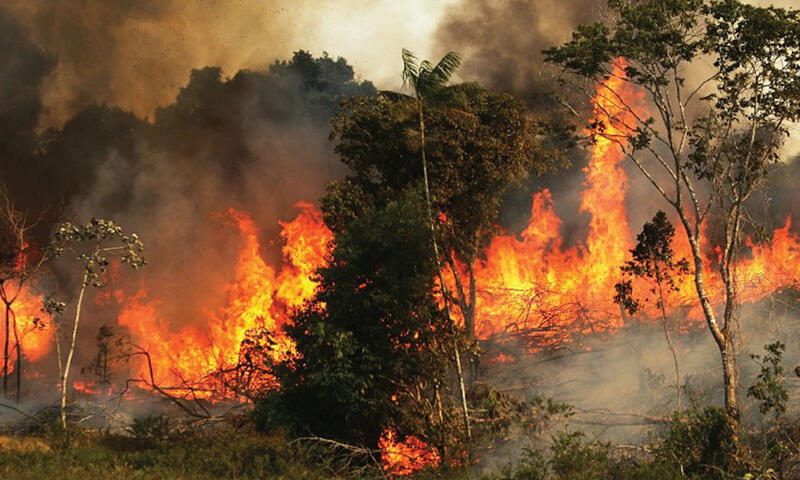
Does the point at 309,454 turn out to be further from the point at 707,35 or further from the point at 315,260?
the point at 315,260

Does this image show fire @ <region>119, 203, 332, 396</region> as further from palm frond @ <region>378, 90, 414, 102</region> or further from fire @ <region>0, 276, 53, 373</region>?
palm frond @ <region>378, 90, 414, 102</region>

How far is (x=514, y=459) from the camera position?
879 inches

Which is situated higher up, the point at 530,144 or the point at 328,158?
the point at 328,158

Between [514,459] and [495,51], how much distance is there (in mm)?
25236

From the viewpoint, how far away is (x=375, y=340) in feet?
61.3

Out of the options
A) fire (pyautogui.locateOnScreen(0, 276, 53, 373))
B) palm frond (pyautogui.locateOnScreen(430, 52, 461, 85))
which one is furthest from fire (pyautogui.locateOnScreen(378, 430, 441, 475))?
fire (pyautogui.locateOnScreen(0, 276, 53, 373))

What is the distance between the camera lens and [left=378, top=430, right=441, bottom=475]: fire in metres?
18.7

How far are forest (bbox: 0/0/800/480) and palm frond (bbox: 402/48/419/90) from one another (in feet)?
0.42

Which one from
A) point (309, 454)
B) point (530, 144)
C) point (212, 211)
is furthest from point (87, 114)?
point (309, 454)

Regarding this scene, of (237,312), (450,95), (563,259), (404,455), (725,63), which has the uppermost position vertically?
(725,63)

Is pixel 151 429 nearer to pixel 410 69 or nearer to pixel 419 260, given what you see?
pixel 419 260

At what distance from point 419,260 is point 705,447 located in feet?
25.8

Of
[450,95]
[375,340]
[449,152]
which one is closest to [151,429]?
[375,340]

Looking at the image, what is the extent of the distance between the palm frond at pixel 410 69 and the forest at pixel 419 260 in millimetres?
129
